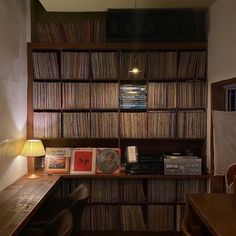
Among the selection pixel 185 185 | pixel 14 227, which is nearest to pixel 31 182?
pixel 14 227

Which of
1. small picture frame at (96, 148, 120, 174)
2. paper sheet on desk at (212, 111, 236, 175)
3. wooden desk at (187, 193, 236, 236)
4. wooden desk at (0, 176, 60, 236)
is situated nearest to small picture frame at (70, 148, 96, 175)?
small picture frame at (96, 148, 120, 174)

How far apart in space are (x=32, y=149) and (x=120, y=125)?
102 cm

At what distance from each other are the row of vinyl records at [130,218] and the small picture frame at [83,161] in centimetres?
43

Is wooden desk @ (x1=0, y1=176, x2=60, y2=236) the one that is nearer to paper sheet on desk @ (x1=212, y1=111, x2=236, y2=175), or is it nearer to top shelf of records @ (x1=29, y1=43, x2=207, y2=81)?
top shelf of records @ (x1=29, y1=43, x2=207, y2=81)

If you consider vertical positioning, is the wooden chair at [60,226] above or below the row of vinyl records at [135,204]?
above

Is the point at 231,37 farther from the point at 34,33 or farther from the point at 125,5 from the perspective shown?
the point at 34,33

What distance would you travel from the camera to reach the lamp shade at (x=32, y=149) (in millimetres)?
3365

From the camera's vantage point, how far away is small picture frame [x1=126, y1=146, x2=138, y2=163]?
141 inches

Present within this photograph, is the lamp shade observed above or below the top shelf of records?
below

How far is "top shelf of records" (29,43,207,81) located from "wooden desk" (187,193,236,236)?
1785 mm

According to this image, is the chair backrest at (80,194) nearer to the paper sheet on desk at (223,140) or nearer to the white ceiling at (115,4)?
the paper sheet on desk at (223,140)

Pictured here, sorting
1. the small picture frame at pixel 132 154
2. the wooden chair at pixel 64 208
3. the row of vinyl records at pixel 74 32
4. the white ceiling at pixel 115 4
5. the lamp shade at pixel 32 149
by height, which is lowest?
the wooden chair at pixel 64 208

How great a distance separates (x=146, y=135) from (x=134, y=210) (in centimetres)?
87

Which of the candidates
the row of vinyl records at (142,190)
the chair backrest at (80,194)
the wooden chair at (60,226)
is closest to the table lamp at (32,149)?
the chair backrest at (80,194)
